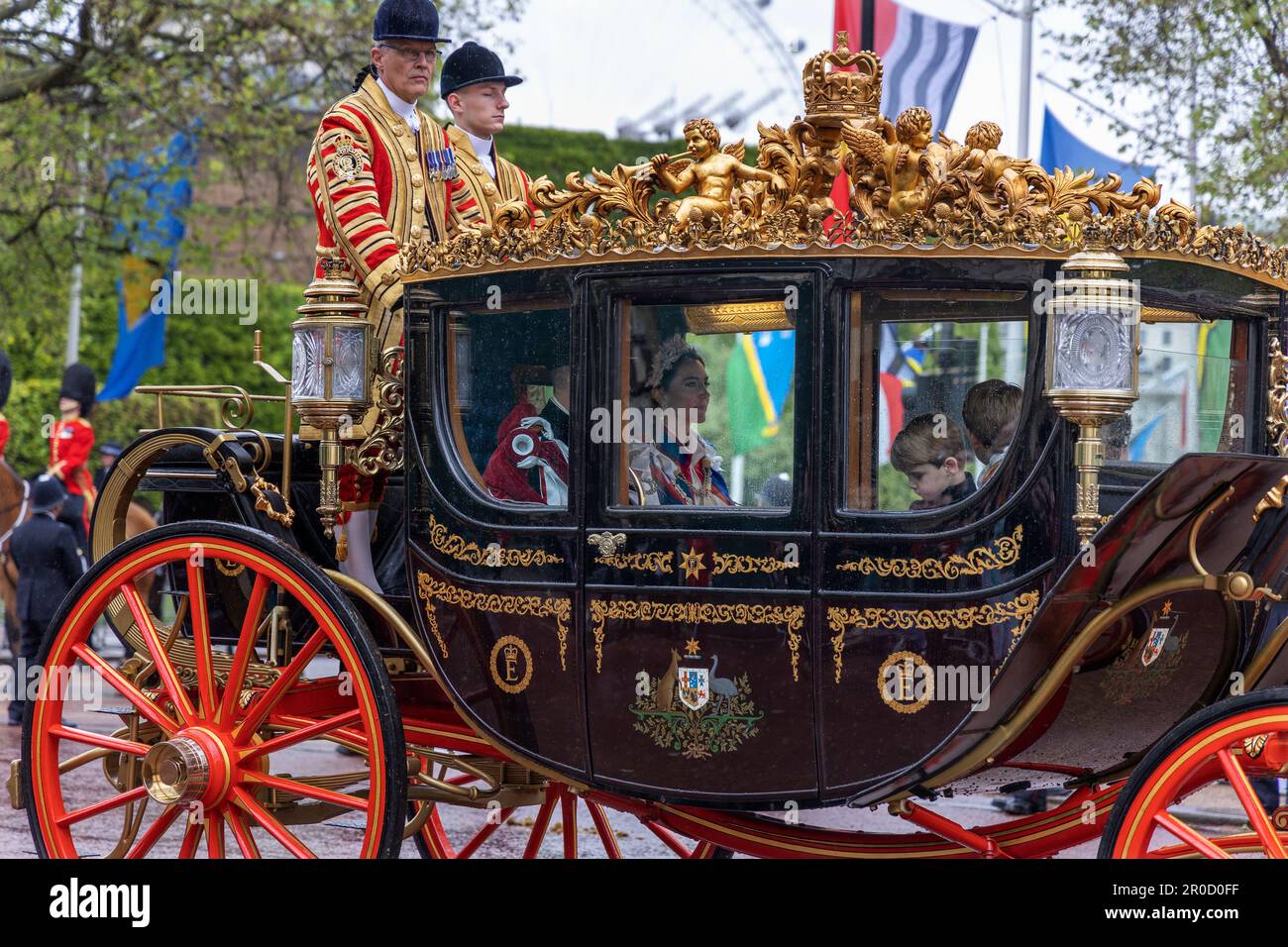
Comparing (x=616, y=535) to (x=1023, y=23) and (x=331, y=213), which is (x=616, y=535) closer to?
(x=331, y=213)

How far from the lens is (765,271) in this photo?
369cm

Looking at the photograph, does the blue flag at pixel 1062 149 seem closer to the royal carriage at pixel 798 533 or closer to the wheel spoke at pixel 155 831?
the royal carriage at pixel 798 533

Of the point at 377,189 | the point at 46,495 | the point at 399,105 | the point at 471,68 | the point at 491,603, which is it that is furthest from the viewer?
the point at 46,495

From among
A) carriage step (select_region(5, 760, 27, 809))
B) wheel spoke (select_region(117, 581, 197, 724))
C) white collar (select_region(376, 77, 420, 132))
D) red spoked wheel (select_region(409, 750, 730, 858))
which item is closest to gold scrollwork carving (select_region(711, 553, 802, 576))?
red spoked wheel (select_region(409, 750, 730, 858))

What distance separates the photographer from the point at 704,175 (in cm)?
382

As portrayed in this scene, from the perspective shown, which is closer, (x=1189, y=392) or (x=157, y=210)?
(x=1189, y=392)

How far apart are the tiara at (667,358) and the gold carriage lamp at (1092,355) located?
0.88 meters

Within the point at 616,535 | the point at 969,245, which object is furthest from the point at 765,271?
the point at 616,535

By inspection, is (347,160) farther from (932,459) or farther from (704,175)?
(932,459)

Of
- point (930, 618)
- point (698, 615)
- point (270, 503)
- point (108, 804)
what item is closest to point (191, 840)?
point (108, 804)

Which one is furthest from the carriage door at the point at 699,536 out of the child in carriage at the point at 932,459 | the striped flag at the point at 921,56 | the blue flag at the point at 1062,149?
the blue flag at the point at 1062,149

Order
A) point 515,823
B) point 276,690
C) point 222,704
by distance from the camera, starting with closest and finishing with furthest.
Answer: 1. point 276,690
2. point 222,704
3. point 515,823

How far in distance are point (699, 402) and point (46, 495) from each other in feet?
21.0

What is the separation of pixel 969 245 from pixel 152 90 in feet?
31.2
